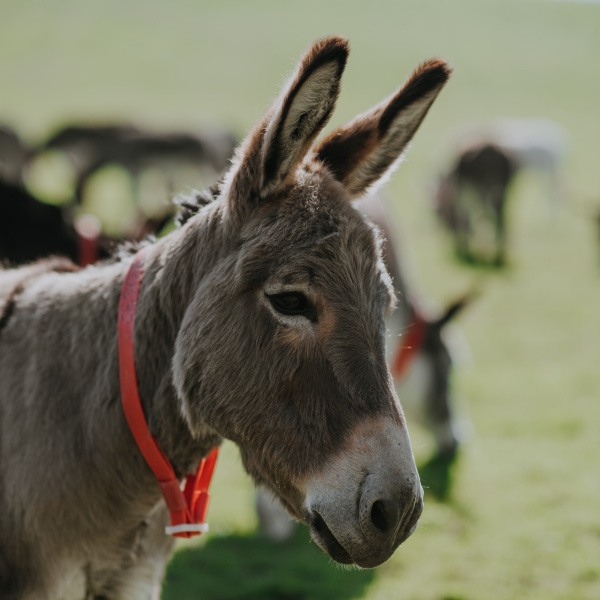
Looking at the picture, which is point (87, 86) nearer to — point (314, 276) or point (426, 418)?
point (426, 418)

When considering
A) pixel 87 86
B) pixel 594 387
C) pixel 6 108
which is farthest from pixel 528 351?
pixel 87 86

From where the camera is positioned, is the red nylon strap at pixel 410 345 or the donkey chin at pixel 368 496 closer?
the donkey chin at pixel 368 496

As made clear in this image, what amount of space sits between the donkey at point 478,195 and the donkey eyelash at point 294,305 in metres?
12.3

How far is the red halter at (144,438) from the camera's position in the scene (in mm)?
1993

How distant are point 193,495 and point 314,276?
89cm

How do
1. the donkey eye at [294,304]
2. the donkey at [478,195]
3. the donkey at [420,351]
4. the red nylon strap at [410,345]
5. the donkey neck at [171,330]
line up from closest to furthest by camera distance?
the donkey eye at [294,304] → the donkey neck at [171,330] → the red nylon strap at [410,345] → the donkey at [420,351] → the donkey at [478,195]

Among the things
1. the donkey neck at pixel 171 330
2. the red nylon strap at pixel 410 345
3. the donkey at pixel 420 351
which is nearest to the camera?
the donkey neck at pixel 171 330

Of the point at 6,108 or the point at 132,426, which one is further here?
the point at 6,108

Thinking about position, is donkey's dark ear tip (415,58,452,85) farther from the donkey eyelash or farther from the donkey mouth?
the donkey mouth

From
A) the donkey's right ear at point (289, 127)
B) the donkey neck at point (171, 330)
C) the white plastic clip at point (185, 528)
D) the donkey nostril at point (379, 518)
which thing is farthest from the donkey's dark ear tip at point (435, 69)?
the white plastic clip at point (185, 528)

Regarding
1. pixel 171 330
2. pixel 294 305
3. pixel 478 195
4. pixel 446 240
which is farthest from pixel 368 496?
pixel 446 240

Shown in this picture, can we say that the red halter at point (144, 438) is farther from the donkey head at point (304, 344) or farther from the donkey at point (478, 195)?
the donkey at point (478, 195)

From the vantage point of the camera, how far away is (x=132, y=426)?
2.01m

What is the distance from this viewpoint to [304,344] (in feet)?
5.77
